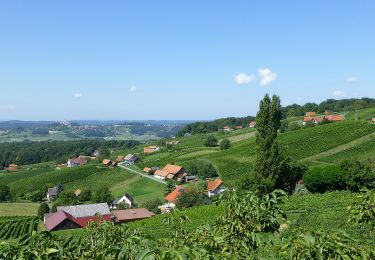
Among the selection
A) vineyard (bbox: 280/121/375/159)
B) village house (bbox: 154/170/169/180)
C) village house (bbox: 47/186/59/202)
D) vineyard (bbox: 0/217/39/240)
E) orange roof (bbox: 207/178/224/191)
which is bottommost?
village house (bbox: 47/186/59/202)

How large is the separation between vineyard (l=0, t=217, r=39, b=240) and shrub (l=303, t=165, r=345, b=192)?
36607 millimetres

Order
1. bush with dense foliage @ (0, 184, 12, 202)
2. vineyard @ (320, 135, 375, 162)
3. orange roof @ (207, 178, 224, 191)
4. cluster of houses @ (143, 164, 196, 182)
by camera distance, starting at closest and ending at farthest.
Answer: vineyard @ (320, 135, 375, 162) → orange roof @ (207, 178, 224, 191) → bush with dense foliage @ (0, 184, 12, 202) → cluster of houses @ (143, 164, 196, 182)

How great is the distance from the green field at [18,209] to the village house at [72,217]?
1139 centimetres

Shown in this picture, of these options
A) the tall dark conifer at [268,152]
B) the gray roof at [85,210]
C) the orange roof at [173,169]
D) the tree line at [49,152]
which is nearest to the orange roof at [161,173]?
the orange roof at [173,169]

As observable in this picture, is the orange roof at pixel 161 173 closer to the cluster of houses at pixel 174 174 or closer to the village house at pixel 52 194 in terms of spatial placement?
the cluster of houses at pixel 174 174

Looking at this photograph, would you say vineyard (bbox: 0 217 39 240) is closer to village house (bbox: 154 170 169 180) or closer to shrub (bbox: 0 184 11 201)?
shrub (bbox: 0 184 11 201)

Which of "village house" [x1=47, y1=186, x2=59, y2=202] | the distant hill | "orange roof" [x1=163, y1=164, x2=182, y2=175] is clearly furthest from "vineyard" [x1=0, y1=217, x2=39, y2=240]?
the distant hill

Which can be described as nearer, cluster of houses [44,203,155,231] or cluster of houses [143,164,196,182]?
cluster of houses [44,203,155,231]

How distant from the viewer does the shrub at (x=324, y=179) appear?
43.0 meters

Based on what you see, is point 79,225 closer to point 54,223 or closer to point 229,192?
point 54,223

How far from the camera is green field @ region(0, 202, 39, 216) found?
65613mm

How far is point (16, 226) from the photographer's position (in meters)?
54.9

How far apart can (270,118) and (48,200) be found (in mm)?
58489

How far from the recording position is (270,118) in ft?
144
